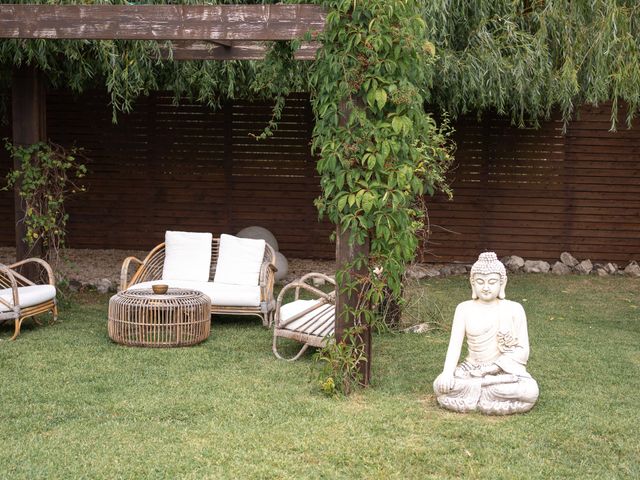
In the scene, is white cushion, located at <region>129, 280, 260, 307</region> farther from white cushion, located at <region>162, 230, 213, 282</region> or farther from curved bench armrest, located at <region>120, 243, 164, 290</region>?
white cushion, located at <region>162, 230, 213, 282</region>

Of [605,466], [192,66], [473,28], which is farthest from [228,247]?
[605,466]

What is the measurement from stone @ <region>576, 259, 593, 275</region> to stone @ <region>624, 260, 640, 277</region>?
49 centimetres

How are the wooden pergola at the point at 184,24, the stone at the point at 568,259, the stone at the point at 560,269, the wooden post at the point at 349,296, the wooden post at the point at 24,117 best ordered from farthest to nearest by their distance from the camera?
1. the stone at the point at 568,259
2. the stone at the point at 560,269
3. the wooden post at the point at 24,117
4. the wooden pergola at the point at 184,24
5. the wooden post at the point at 349,296

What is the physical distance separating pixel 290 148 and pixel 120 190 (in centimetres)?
248

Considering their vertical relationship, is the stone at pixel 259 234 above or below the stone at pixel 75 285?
above

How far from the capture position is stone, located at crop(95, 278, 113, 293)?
8969mm

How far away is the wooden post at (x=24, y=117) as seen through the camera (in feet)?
26.1

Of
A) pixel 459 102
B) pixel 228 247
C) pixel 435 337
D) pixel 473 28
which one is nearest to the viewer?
pixel 435 337

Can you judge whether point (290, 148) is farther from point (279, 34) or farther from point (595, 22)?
point (279, 34)

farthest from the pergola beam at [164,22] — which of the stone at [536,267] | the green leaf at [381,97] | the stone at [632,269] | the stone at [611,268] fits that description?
the stone at [632,269]

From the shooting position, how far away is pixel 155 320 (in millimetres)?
6508

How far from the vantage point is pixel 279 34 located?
17.8ft

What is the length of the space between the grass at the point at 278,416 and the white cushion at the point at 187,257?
977mm

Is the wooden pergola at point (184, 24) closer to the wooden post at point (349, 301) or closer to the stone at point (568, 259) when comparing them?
the wooden post at point (349, 301)
